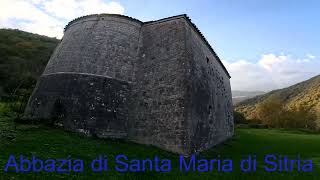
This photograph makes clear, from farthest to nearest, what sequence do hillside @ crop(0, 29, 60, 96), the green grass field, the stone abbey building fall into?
hillside @ crop(0, 29, 60, 96) → the stone abbey building → the green grass field

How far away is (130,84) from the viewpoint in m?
22.8

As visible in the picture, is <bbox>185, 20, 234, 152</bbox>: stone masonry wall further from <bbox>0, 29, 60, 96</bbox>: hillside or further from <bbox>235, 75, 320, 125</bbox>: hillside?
<bbox>235, 75, 320, 125</bbox>: hillside

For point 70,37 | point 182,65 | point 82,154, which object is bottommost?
point 82,154

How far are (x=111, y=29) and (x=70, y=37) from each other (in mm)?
3445

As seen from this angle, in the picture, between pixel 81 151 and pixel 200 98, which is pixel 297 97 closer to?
pixel 200 98

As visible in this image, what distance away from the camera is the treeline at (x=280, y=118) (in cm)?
8156

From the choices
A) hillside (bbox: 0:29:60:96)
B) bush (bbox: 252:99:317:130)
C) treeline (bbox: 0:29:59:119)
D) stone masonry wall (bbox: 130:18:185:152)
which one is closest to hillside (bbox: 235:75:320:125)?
bush (bbox: 252:99:317:130)

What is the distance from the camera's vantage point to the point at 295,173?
16.9 metres

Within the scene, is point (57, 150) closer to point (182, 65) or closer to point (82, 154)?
point (82, 154)

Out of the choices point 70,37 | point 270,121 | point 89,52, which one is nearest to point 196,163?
point 89,52

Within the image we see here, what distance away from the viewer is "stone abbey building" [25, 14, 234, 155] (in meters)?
20.5

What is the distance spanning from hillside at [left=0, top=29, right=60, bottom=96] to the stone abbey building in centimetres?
1467

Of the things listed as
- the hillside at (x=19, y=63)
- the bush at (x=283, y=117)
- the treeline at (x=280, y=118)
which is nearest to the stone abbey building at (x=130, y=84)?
the hillside at (x=19, y=63)

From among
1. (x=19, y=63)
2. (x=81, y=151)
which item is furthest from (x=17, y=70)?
(x=81, y=151)
